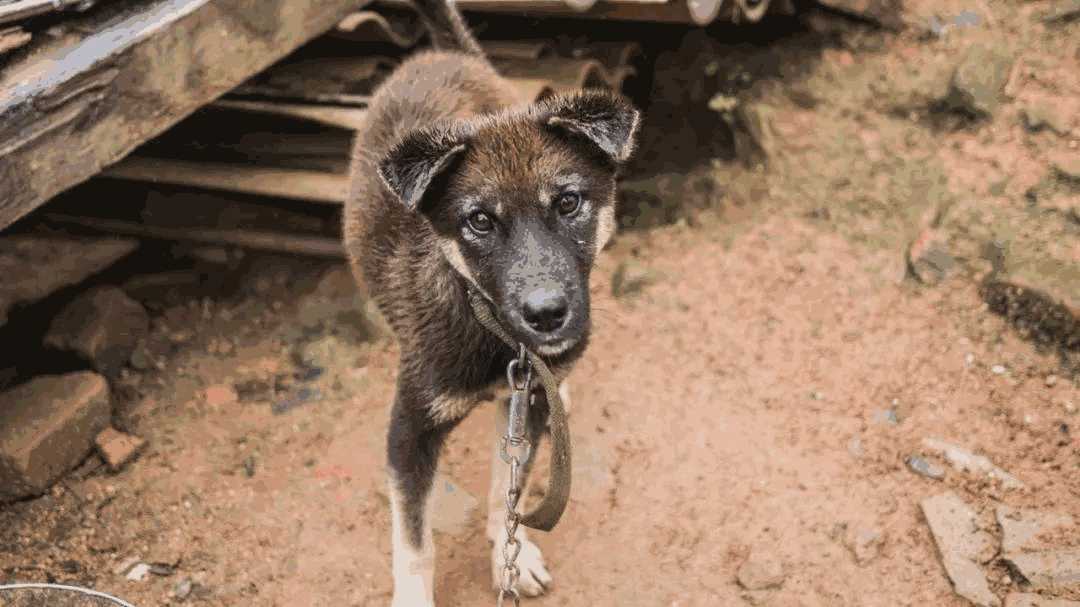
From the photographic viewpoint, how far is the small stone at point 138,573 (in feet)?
11.3

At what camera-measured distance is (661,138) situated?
5391 mm

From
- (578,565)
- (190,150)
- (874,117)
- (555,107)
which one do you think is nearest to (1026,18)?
(874,117)

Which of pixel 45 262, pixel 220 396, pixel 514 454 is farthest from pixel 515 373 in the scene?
pixel 45 262

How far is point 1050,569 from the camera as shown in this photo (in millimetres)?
3055

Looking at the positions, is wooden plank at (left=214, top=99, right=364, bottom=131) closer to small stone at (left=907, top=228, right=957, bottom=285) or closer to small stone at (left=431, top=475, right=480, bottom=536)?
small stone at (left=431, top=475, right=480, bottom=536)

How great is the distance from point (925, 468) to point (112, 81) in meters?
3.26

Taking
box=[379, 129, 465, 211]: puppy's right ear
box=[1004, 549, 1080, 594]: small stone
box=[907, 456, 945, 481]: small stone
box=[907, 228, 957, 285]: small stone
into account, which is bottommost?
box=[907, 456, 945, 481]: small stone

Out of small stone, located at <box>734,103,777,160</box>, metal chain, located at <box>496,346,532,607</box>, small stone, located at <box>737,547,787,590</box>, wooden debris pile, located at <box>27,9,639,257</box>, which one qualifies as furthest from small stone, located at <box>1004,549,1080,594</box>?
wooden debris pile, located at <box>27,9,639,257</box>

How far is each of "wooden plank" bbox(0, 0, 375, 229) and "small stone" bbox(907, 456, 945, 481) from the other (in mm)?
2991

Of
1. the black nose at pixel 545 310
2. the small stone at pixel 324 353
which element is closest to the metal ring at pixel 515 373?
the black nose at pixel 545 310

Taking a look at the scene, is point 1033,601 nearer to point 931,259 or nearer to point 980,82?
point 931,259

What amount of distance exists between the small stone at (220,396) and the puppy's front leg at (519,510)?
4.65ft

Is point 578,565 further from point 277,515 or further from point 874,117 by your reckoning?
point 874,117

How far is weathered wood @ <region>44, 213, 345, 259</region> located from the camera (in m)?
4.72
